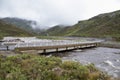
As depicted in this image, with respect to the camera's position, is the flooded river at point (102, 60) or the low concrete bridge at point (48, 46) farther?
the low concrete bridge at point (48, 46)

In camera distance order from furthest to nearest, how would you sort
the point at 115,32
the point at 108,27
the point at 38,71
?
the point at 108,27 → the point at 115,32 → the point at 38,71

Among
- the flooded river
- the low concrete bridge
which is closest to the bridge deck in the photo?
the low concrete bridge

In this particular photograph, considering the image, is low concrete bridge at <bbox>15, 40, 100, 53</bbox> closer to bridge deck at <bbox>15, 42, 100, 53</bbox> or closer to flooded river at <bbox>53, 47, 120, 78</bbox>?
bridge deck at <bbox>15, 42, 100, 53</bbox>

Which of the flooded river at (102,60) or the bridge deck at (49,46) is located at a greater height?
the bridge deck at (49,46)

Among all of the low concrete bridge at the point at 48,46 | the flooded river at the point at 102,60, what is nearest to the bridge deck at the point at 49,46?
the low concrete bridge at the point at 48,46

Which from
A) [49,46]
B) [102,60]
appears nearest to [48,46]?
[49,46]

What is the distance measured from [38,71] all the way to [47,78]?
1.52 meters

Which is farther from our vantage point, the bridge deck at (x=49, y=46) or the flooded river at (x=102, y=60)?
the bridge deck at (x=49, y=46)

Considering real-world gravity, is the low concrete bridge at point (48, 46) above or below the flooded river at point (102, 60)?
above

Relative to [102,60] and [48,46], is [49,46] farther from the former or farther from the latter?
[102,60]

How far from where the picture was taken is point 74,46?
66375 millimetres

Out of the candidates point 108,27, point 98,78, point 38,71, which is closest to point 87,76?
point 98,78

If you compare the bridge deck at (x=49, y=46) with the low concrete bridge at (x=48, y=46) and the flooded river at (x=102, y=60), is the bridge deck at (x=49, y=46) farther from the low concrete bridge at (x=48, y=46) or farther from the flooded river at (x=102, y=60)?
the flooded river at (x=102, y=60)

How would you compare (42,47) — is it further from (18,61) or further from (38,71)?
(38,71)
